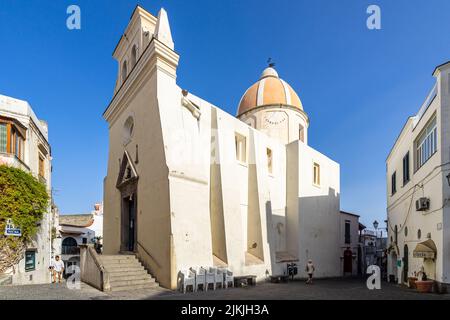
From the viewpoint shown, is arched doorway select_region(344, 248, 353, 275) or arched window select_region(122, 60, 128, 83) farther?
arched doorway select_region(344, 248, 353, 275)

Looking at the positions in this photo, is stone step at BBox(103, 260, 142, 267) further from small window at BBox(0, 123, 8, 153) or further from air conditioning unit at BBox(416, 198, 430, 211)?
air conditioning unit at BBox(416, 198, 430, 211)

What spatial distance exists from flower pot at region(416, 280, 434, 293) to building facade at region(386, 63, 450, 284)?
252 mm

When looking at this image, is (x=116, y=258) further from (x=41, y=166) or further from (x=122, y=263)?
(x=41, y=166)

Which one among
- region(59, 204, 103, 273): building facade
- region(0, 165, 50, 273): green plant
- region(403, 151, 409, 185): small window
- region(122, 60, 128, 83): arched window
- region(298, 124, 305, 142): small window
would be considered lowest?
region(59, 204, 103, 273): building facade

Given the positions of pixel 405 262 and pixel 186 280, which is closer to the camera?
pixel 186 280

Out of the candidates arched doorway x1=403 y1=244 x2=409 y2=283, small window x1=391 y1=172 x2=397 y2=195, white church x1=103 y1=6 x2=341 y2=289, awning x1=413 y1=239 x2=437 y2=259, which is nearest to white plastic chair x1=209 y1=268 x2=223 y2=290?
white church x1=103 y1=6 x2=341 y2=289

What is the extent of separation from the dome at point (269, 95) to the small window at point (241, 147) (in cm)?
708

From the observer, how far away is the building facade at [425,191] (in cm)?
1138

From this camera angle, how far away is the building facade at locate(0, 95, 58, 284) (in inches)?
541

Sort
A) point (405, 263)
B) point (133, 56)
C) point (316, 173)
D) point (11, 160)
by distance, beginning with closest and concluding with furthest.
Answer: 1. point (11, 160)
2. point (405, 263)
3. point (133, 56)
4. point (316, 173)

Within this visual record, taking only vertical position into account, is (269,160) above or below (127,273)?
above

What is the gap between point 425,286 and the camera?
1196 cm

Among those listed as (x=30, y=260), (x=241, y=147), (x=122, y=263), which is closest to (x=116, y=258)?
(x=122, y=263)

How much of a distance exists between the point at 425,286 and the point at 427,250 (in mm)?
1324
